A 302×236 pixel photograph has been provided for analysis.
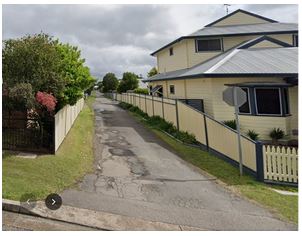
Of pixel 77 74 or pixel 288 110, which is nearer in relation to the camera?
pixel 77 74

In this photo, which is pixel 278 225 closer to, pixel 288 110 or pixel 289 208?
pixel 289 208

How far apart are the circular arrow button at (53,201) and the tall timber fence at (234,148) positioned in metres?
5.59

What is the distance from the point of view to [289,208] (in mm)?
6434

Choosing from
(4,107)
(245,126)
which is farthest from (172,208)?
(245,126)

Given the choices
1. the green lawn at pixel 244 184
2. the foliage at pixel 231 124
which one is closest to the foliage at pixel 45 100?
the green lawn at pixel 244 184

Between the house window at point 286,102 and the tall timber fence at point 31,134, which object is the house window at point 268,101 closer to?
the house window at point 286,102

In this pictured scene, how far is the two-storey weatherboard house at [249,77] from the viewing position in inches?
523

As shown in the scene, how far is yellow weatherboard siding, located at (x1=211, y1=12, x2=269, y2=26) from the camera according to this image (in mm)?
24422

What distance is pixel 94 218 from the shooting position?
5340 mm

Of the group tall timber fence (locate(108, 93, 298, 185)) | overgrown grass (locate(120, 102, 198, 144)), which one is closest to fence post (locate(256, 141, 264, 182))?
tall timber fence (locate(108, 93, 298, 185))

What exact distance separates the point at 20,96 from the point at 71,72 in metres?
3.14

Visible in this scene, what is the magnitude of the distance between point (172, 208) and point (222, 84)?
385 inches

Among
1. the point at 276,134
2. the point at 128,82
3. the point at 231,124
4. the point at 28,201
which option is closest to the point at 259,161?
the point at 276,134

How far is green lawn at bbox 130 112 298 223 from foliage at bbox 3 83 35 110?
18.4 feet
